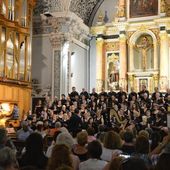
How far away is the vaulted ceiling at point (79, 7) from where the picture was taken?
49.8ft

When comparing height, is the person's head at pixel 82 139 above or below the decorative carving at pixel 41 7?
below

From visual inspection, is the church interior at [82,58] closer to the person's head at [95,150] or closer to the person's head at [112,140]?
the person's head at [112,140]

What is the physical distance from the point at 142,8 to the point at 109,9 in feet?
5.74

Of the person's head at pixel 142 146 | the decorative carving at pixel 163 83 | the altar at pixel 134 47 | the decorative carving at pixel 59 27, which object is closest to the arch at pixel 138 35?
the altar at pixel 134 47

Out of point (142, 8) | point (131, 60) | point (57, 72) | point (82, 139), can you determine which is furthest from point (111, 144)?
point (142, 8)

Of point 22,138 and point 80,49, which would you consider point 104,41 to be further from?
point 22,138

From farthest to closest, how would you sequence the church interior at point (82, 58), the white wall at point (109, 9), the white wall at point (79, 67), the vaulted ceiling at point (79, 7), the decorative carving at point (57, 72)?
the white wall at point (109, 9) → the white wall at point (79, 67) → the vaulted ceiling at point (79, 7) → the decorative carving at point (57, 72) → the church interior at point (82, 58)

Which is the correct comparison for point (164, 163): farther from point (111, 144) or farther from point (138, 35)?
point (138, 35)

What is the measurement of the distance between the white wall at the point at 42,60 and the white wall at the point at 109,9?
3.04 m

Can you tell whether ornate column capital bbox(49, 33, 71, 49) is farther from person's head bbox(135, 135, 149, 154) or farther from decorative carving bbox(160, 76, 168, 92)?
person's head bbox(135, 135, 149, 154)

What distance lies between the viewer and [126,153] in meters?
4.42

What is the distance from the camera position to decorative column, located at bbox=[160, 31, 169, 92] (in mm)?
14742

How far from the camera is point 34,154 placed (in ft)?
12.2

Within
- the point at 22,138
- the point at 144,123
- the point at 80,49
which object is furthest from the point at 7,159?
the point at 80,49
